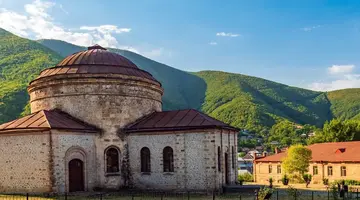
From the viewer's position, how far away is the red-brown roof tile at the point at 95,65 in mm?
27297

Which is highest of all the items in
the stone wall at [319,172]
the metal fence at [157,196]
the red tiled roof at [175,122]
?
the red tiled roof at [175,122]

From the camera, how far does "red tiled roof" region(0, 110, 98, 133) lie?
2392cm

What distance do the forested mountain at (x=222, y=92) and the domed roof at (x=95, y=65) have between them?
49055 mm

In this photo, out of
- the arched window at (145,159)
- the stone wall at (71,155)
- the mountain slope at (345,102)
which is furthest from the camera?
the mountain slope at (345,102)

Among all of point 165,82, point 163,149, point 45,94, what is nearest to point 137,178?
point 163,149

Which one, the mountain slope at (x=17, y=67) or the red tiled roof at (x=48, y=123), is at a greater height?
the mountain slope at (x=17, y=67)

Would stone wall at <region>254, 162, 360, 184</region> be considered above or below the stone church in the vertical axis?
below

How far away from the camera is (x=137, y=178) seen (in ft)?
88.5

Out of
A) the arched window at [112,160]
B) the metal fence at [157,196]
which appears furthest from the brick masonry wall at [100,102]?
the metal fence at [157,196]

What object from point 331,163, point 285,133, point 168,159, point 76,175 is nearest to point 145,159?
point 168,159

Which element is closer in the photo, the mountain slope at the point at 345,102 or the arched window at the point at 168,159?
the arched window at the point at 168,159

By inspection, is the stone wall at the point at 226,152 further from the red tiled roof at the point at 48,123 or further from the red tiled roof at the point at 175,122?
the red tiled roof at the point at 48,123

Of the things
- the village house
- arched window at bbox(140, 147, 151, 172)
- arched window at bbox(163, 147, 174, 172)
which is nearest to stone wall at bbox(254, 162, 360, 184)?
the village house

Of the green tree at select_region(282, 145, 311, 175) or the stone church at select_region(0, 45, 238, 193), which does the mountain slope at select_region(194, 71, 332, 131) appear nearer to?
the green tree at select_region(282, 145, 311, 175)
